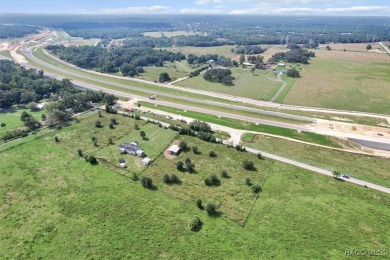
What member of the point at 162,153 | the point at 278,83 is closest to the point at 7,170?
the point at 162,153

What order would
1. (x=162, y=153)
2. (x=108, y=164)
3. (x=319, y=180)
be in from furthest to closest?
(x=162, y=153) → (x=108, y=164) → (x=319, y=180)

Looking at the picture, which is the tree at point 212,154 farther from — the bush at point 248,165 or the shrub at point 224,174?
the shrub at point 224,174

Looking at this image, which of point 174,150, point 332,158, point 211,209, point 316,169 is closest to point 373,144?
point 332,158

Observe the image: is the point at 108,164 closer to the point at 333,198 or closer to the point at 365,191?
the point at 333,198

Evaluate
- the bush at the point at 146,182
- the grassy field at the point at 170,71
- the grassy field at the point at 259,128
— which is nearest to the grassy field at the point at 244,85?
the grassy field at the point at 170,71

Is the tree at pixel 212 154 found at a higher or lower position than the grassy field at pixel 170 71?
higher
